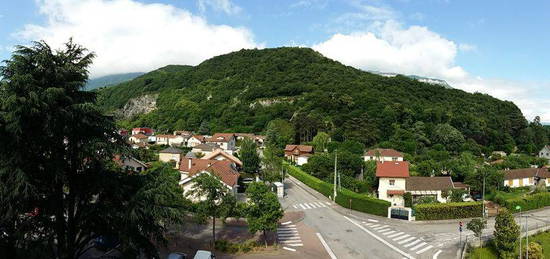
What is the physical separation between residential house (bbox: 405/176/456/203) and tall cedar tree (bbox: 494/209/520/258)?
651 inches

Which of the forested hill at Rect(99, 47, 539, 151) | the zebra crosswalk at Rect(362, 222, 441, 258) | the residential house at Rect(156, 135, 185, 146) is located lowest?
the zebra crosswalk at Rect(362, 222, 441, 258)

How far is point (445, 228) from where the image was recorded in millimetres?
35344

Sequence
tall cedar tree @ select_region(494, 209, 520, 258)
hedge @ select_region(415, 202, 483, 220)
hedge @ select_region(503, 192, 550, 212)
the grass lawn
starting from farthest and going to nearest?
hedge @ select_region(503, 192, 550, 212)
hedge @ select_region(415, 202, 483, 220)
the grass lawn
tall cedar tree @ select_region(494, 209, 520, 258)

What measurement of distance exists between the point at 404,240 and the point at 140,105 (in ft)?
534

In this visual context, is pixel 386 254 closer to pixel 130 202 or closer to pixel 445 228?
pixel 445 228

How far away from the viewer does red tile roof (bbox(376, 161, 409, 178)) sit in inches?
1781

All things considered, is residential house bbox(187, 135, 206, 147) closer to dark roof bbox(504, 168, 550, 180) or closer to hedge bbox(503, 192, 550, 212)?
dark roof bbox(504, 168, 550, 180)

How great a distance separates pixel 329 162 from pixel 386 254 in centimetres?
2742

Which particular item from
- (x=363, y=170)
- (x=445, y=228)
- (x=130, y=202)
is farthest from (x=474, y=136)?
(x=130, y=202)

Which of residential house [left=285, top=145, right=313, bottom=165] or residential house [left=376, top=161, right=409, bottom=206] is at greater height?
residential house [left=285, top=145, right=313, bottom=165]

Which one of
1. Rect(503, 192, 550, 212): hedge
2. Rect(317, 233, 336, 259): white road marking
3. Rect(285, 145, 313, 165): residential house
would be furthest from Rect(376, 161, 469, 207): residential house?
Rect(285, 145, 313, 165): residential house

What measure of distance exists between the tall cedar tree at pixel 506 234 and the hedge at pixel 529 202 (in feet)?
55.1

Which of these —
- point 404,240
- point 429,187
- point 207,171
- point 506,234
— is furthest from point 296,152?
point 506,234

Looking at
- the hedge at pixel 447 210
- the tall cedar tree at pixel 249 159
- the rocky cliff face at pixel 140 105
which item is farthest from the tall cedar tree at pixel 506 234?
the rocky cliff face at pixel 140 105
